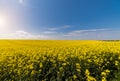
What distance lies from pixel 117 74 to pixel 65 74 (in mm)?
2820

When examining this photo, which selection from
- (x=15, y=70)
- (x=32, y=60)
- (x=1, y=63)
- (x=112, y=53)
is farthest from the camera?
(x=112, y=53)

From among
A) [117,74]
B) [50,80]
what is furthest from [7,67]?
[117,74]

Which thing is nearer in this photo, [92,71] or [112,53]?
[92,71]

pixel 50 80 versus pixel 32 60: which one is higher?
pixel 32 60

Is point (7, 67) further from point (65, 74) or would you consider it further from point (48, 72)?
point (65, 74)

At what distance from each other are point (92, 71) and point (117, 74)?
1468 millimetres

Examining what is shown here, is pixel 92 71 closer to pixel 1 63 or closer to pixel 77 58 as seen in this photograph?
pixel 77 58

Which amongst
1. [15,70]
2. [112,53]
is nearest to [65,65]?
[15,70]

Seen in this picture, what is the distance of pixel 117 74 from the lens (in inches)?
350

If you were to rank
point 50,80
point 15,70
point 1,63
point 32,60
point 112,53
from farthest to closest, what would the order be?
point 112,53 → point 1,63 → point 32,60 → point 15,70 → point 50,80

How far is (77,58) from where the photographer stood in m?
9.30

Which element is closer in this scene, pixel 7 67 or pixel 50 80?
pixel 50 80

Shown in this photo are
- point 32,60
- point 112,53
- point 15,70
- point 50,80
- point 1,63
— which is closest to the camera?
point 50,80

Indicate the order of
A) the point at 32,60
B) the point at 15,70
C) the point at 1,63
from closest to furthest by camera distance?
the point at 15,70, the point at 32,60, the point at 1,63
